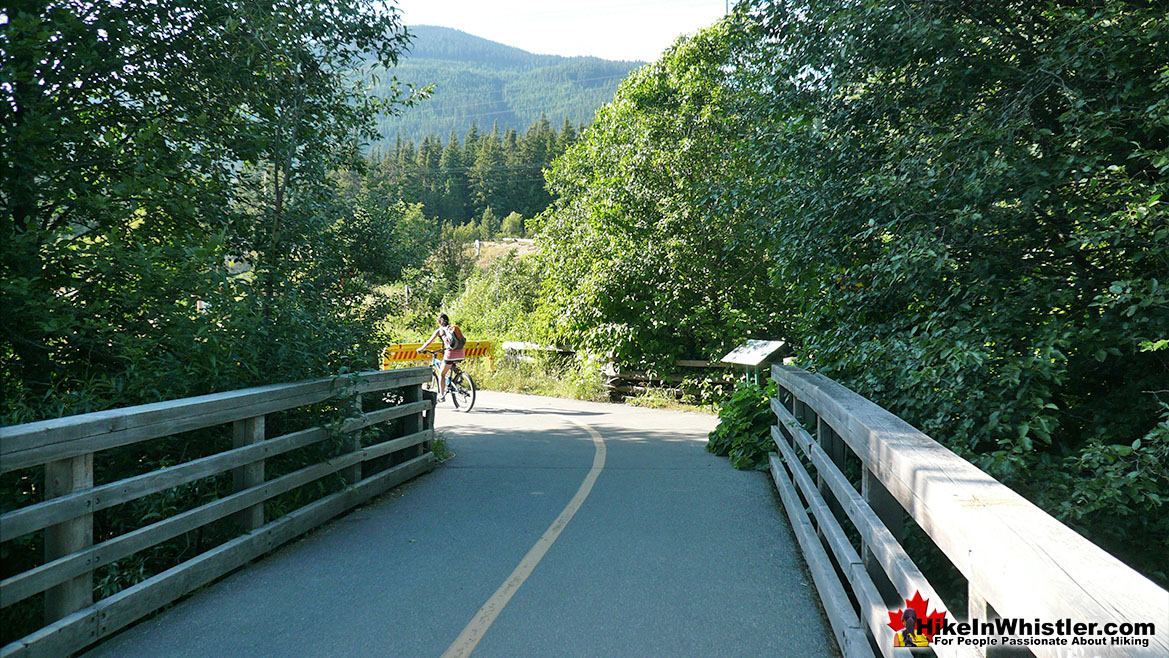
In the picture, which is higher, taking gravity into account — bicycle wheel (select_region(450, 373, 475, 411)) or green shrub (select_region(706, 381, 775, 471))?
green shrub (select_region(706, 381, 775, 471))

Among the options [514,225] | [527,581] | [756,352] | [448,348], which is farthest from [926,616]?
[514,225]

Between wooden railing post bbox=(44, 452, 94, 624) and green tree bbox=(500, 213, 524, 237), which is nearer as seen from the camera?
wooden railing post bbox=(44, 452, 94, 624)

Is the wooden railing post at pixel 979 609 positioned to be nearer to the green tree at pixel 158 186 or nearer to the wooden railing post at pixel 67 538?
the wooden railing post at pixel 67 538

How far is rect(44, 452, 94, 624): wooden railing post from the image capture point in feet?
14.1

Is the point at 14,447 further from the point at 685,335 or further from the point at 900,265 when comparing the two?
the point at 685,335

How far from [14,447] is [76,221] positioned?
13.8ft

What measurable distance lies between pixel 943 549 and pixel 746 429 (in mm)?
8318

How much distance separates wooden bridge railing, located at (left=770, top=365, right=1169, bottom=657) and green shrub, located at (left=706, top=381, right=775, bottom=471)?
414cm

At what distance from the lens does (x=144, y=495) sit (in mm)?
5004

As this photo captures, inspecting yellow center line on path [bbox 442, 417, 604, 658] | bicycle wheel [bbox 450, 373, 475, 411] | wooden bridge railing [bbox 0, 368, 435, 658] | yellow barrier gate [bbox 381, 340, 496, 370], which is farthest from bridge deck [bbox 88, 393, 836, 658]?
yellow barrier gate [bbox 381, 340, 496, 370]

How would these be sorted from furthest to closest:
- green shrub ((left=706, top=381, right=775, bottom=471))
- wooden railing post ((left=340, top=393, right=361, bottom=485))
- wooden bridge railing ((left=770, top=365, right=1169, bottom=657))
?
1. green shrub ((left=706, top=381, right=775, bottom=471))
2. wooden railing post ((left=340, top=393, right=361, bottom=485))
3. wooden bridge railing ((left=770, top=365, right=1169, bottom=657))

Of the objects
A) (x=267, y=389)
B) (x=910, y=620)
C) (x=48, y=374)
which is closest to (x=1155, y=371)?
(x=910, y=620)

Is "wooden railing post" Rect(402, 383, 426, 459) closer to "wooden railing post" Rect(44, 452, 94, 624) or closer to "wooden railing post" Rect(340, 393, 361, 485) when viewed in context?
"wooden railing post" Rect(340, 393, 361, 485)

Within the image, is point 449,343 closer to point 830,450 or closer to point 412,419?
point 412,419
